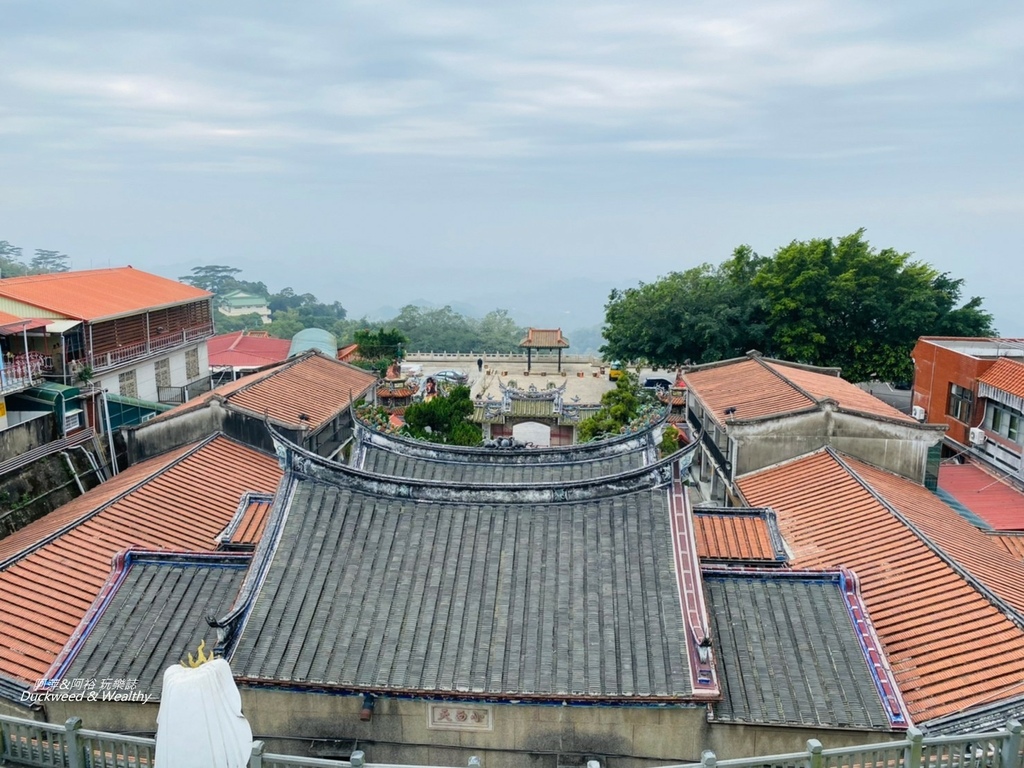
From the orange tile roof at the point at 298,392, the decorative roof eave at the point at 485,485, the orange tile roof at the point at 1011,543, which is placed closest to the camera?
the decorative roof eave at the point at 485,485

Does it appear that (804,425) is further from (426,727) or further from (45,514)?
(45,514)

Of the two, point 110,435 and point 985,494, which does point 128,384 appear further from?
point 985,494

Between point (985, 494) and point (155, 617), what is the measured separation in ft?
85.5

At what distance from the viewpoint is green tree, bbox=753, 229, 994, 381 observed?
3994cm

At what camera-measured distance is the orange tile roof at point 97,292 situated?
28688 millimetres

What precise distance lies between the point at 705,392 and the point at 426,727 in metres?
19.9

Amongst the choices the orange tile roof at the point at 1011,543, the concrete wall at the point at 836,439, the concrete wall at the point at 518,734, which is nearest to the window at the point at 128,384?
the concrete wall at the point at 518,734

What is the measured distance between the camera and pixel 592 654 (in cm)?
1197

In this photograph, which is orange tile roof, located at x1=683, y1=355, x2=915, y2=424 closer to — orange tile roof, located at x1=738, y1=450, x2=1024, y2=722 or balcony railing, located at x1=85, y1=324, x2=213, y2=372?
orange tile roof, located at x1=738, y1=450, x2=1024, y2=722

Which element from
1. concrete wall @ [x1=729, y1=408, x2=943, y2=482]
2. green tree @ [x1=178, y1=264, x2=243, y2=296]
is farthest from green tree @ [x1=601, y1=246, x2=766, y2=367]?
green tree @ [x1=178, y1=264, x2=243, y2=296]

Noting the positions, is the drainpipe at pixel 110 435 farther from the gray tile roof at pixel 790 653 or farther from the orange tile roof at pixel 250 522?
the gray tile roof at pixel 790 653

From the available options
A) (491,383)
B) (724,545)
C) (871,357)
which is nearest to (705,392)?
(724,545)

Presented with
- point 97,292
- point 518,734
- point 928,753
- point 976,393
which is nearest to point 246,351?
point 97,292

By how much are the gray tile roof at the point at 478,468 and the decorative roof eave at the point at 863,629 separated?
4692 mm
